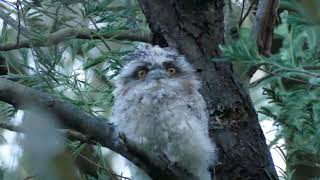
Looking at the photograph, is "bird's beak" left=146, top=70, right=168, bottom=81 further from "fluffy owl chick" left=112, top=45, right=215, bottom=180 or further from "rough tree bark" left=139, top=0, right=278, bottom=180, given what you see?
"rough tree bark" left=139, top=0, right=278, bottom=180

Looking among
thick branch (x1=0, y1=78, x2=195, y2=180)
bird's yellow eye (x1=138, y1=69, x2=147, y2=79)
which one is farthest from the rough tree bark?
thick branch (x1=0, y1=78, x2=195, y2=180)

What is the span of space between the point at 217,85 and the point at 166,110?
0.45 meters

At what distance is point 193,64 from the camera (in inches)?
116

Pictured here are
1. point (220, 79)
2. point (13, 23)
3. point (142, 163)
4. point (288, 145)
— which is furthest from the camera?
point (288, 145)

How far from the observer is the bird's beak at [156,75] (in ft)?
8.91

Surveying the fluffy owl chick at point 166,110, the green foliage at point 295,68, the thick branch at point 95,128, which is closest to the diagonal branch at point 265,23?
the green foliage at point 295,68

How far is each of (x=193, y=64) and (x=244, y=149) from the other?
55cm

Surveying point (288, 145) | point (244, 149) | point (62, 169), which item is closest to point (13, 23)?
point (244, 149)

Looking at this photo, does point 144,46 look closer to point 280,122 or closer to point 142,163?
point 280,122

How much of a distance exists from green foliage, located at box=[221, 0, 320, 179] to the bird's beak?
540mm

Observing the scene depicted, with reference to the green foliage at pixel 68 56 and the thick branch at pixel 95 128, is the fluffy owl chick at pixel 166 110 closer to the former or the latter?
the green foliage at pixel 68 56

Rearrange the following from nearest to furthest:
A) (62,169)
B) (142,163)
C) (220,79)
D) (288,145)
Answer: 1. (62,169)
2. (142,163)
3. (220,79)
4. (288,145)

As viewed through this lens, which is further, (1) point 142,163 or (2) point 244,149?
(2) point 244,149

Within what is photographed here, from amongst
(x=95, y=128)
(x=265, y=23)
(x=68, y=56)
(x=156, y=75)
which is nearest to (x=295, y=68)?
(x=95, y=128)
